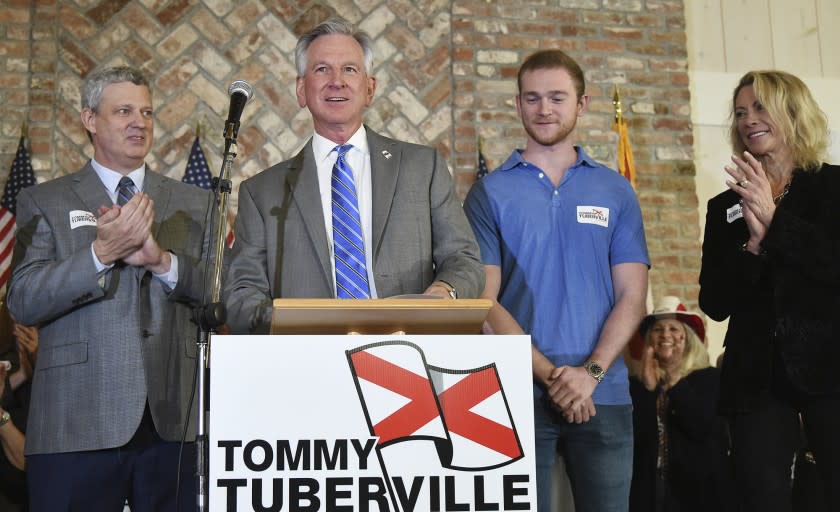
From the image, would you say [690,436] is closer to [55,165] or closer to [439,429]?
[439,429]

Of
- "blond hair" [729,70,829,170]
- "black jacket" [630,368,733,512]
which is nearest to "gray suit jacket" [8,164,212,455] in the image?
"blond hair" [729,70,829,170]

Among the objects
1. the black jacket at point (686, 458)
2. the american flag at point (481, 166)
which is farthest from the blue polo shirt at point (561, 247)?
the american flag at point (481, 166)

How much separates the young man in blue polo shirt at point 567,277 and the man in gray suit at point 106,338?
1003 mm

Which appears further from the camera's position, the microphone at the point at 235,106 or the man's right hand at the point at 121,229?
the man's right hand at the point at 121,229

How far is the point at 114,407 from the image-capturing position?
2791mm

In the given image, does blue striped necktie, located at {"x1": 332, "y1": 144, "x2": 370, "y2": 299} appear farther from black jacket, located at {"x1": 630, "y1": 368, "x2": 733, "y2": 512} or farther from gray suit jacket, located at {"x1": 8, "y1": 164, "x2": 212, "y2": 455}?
black jacket, located at {"x1": 630, "y1": 368, "x2": 733, "y2": 512}

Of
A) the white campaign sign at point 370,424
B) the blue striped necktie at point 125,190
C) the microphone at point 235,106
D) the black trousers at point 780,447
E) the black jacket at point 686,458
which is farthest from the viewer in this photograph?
the black jacket at point 686,458

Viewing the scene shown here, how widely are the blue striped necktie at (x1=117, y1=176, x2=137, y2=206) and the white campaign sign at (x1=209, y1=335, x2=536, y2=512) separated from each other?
1.28 metres

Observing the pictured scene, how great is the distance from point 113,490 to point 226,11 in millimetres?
3724

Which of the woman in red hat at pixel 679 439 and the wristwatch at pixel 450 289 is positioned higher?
the wristwatch at pixel 450 289

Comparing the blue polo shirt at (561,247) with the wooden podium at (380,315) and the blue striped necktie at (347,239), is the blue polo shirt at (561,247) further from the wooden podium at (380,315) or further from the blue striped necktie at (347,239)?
the wooden podium at (380,315)

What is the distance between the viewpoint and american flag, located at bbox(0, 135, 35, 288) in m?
5.12

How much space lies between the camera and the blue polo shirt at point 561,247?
303cm

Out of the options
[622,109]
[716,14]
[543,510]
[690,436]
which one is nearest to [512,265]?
[543,510]
